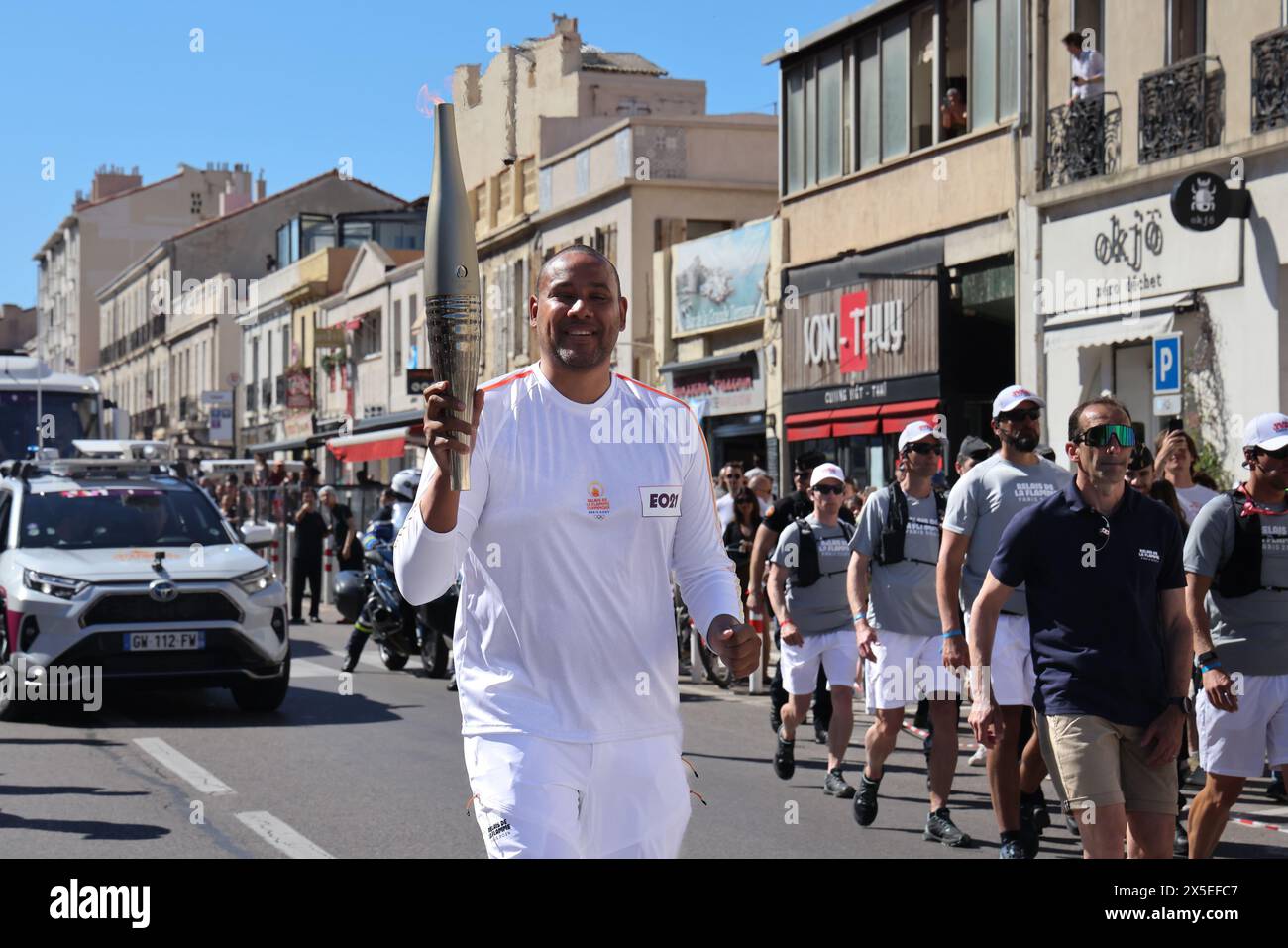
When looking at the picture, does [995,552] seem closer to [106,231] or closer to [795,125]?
[795,125]

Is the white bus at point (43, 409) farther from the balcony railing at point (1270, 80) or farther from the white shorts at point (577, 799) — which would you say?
the white shorts at point (577, 799)

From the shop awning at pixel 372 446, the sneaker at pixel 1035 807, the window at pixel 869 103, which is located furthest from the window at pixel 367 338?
the sneaker at pixel 1035 807

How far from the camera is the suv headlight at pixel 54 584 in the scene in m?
13.1

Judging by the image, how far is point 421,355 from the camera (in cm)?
4325

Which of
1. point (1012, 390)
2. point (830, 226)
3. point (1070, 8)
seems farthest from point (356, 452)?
point (1012, 390)

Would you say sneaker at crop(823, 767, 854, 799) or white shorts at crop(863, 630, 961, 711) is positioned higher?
white shorts at crop(863, 630, 961, 711)

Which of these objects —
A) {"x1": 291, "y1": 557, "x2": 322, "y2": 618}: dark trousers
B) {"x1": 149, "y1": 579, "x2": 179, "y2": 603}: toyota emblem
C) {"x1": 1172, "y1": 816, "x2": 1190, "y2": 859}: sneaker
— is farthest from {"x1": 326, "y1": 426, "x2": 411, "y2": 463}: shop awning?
{"x1": 1172, "y1": 816, "x2": 1190, "y2": 859}: sneaker

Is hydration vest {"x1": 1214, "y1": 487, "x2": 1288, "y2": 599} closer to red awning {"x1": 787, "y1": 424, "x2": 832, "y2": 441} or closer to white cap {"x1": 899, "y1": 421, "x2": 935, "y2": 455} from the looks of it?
white cap {"x1": 899, "y1": 421, "x2": 935, "y2": 455}

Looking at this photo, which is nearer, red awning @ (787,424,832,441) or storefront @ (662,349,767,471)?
red awning @ (787,424,832,441)

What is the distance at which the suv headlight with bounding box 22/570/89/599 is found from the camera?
13102mm

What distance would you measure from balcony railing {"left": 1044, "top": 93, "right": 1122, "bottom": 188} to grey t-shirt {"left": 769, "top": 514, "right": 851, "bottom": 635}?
35.5 feet

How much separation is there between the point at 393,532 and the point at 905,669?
28.1 feet

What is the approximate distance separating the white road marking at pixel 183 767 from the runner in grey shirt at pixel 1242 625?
531 cm
